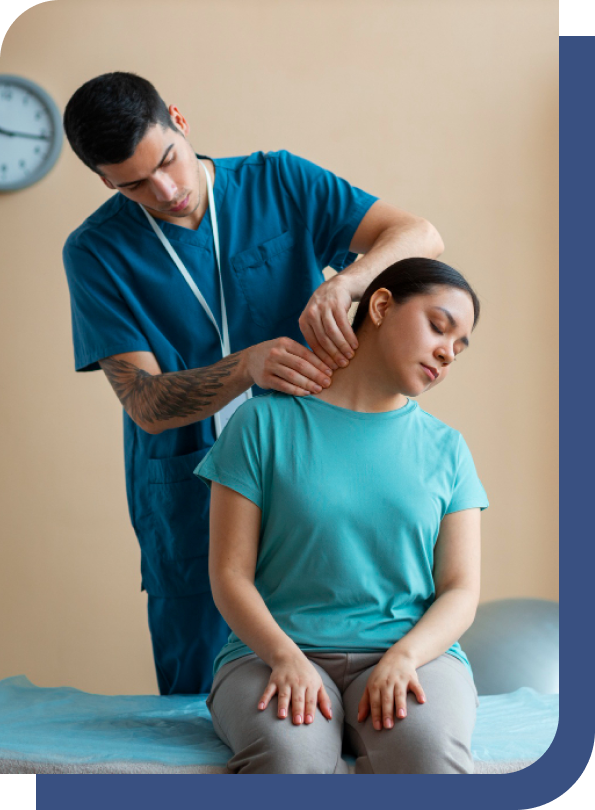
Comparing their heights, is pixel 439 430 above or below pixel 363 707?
above

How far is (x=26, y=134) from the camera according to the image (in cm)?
123

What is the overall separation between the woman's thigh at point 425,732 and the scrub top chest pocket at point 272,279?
0.57 meters

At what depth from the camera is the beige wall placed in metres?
1.21

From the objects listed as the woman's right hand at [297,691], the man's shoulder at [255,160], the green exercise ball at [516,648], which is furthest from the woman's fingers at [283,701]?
the man's shoulder at [255,160]

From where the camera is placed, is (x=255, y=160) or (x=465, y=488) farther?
(x=255, y=160)

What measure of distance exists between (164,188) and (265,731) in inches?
27.4

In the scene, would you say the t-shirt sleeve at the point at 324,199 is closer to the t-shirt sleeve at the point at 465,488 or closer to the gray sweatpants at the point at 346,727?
the t-shirt sleeve at the point at 465,488

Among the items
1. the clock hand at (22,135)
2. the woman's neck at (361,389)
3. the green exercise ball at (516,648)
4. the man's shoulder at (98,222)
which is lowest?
the green exercise ball at (516,648)

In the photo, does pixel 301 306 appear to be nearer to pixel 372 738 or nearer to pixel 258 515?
pixel 258 515

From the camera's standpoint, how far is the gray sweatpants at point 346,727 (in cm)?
75

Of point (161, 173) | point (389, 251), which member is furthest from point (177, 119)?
point (389, 251)

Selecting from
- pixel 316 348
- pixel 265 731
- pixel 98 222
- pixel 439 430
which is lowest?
pixel 265 731

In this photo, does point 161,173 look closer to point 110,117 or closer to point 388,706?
point 110,117

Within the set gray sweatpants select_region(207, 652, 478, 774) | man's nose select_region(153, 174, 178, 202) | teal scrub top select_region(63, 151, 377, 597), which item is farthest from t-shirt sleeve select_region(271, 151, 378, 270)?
gray sweatpants select_region(207, 652, 478, 774)
